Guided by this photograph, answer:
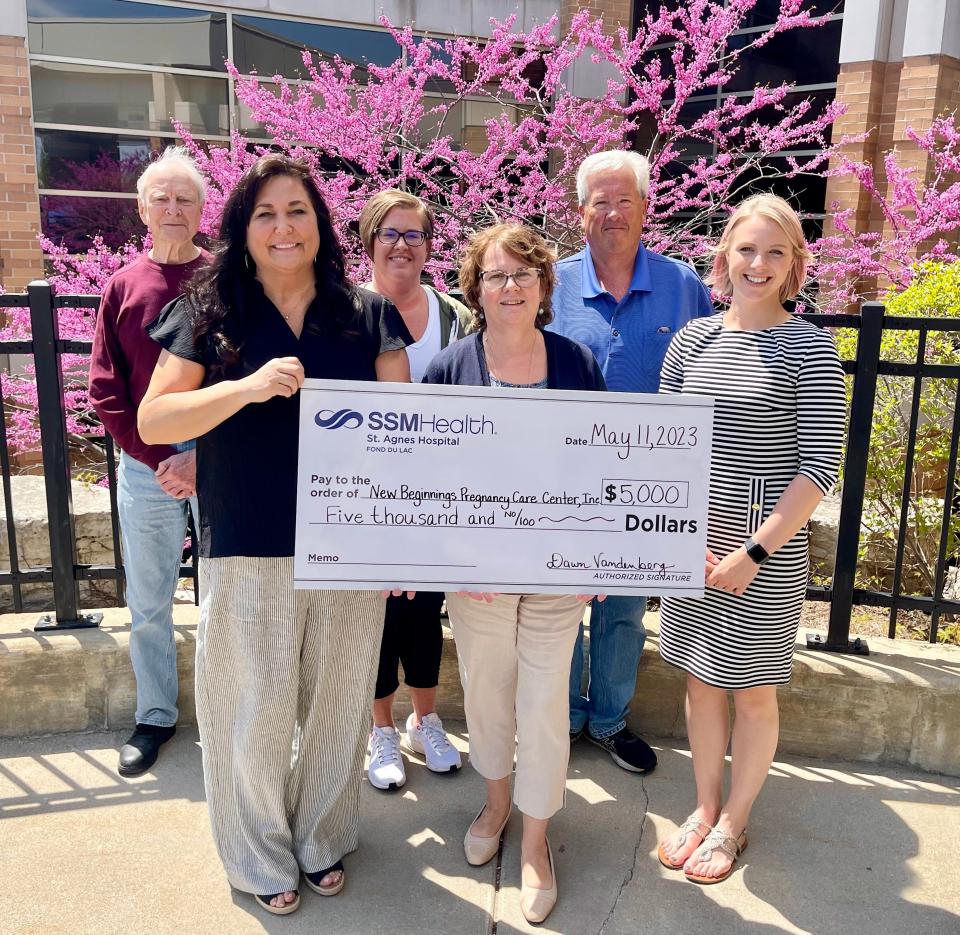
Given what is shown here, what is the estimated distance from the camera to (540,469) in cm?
253

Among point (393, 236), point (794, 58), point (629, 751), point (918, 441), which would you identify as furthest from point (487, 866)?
point (794, 58)

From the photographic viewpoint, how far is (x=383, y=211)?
10.3 ft

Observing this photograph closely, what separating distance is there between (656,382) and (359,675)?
1.44 metres

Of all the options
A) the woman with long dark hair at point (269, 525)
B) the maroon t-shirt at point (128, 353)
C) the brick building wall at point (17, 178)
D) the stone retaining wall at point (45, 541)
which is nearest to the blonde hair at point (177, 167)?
the maroon t-shirt at point (128, 353)

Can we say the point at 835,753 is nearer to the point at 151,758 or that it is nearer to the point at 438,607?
the point at 438,607

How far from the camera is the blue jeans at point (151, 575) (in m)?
3.15

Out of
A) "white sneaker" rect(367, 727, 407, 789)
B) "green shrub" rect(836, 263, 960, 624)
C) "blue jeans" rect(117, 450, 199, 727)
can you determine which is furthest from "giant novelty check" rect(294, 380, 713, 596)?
"green shrub" rect(836, 263, 960, 624)

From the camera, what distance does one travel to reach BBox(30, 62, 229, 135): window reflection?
10125 mm

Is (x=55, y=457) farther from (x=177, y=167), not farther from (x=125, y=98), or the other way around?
(x=125, y=98)

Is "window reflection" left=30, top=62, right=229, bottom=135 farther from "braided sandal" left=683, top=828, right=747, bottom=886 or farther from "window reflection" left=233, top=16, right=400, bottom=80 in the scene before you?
Result: "braided sandal" left=683, top=828, right=747, bottom=886

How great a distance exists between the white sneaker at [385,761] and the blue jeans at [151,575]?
811 millimetres

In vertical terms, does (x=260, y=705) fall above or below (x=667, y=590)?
below

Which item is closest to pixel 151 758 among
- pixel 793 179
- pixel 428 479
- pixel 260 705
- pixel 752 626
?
pixel 260 705

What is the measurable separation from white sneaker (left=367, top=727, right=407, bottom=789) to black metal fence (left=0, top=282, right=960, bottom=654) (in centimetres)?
131
